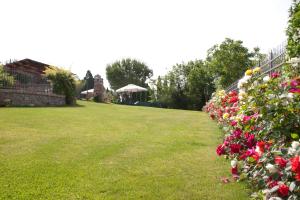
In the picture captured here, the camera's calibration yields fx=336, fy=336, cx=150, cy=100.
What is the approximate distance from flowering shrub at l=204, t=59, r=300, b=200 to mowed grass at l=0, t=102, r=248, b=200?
65cm

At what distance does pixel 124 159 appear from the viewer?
5.37 metres

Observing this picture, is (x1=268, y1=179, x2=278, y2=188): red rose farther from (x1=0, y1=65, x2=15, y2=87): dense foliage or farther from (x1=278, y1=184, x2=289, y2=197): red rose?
(x1=0, y1=65, x2=15, y2=87): dense foliage

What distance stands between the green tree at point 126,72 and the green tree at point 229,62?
99.5 feet

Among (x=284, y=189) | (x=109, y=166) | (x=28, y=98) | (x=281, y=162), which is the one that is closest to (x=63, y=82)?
(x=28, y=98)

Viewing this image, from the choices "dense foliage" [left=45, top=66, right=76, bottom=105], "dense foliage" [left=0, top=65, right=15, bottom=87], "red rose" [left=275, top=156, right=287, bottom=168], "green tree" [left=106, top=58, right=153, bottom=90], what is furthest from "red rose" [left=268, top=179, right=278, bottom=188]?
"green tree" [left=106, top=58, right=153, bottom=90]

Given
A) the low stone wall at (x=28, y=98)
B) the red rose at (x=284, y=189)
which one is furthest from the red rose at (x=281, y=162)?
the low stone wall at (x=28, y=98)

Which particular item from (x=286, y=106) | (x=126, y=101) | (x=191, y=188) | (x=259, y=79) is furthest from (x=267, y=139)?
(x=126, y=101)

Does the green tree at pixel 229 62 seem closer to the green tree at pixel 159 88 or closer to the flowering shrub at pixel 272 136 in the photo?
the green tree at pixel 159 88

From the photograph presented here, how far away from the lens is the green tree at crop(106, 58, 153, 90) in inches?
2665

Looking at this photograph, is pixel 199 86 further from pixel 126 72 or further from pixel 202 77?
pixel 126 72

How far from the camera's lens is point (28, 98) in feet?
53.9

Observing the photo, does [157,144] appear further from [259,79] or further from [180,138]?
[259,79]

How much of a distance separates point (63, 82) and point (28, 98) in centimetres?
284

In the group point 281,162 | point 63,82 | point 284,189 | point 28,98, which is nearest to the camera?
point 284,189
